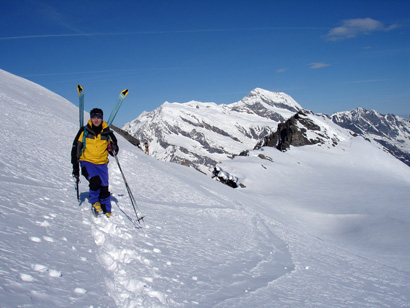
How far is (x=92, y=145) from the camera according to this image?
7418 mm

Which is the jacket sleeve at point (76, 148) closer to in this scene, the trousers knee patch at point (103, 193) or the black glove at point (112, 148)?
the black glove at point (112, 148)

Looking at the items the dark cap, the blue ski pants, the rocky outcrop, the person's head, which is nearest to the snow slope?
the blue ski pants

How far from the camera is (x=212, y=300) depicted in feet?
15.6

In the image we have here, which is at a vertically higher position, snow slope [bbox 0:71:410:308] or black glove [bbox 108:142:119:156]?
black glove [bbox 108:142:119:156]

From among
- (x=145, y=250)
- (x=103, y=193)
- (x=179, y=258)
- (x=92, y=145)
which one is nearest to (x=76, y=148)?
(x=92, y=145)

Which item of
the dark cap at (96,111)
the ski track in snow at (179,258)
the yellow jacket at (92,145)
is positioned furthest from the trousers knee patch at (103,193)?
the dark cap at (96,111)

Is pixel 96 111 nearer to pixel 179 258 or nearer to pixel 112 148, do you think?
pixel 112 148

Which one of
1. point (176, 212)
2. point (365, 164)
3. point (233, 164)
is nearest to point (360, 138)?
point (365, 164)

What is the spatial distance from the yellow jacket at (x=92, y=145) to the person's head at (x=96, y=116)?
0.14 m

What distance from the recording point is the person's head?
7.33 meters

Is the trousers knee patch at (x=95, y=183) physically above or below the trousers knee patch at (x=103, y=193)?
above

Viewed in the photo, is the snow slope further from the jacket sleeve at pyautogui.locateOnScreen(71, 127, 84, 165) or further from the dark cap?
the dark cap

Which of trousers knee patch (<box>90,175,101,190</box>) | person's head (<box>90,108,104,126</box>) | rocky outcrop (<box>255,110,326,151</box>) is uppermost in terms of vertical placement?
rocky outcrop (<box>255,110,326,151</box>)

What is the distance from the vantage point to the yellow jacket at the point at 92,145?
23.9 feet
